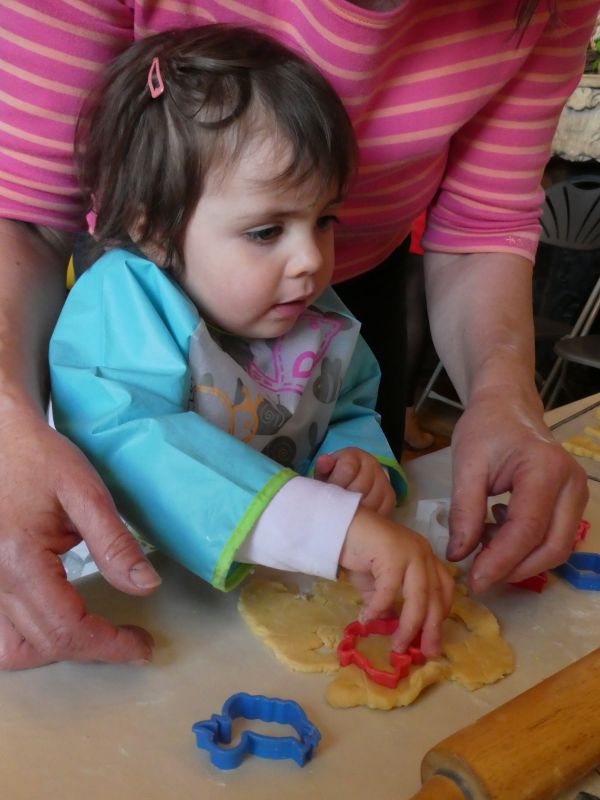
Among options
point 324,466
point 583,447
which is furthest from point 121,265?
point 583,447

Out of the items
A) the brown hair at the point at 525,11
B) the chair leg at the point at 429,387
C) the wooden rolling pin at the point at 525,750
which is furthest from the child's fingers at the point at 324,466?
the chair leg at the point at 429,387

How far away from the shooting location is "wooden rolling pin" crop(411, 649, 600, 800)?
0.43 meters

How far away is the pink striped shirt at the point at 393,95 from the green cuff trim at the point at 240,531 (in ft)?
1.15

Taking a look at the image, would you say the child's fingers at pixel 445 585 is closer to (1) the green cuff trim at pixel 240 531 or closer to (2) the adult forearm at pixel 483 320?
(1) the green cuff trim at pixel 240 531

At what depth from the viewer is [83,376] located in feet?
2.18

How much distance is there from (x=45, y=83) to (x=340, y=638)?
52 cm

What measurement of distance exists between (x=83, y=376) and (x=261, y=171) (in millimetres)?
228

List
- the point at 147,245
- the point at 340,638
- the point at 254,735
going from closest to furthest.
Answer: the point at 254,735
the point at 340,638
the point at 147,245

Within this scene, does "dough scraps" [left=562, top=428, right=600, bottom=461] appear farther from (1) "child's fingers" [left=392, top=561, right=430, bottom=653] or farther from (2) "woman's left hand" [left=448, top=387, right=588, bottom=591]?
(1) "child's fingers" [left=392, top=561, right=430, bottom=653]

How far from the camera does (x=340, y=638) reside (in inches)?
25.5

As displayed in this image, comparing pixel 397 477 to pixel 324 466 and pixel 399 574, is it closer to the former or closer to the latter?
pixel 324 466

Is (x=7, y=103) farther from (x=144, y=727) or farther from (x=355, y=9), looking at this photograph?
(x=144, y=727)

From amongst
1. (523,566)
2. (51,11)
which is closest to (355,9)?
(51,11)

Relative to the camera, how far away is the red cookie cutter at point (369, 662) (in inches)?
23.6
